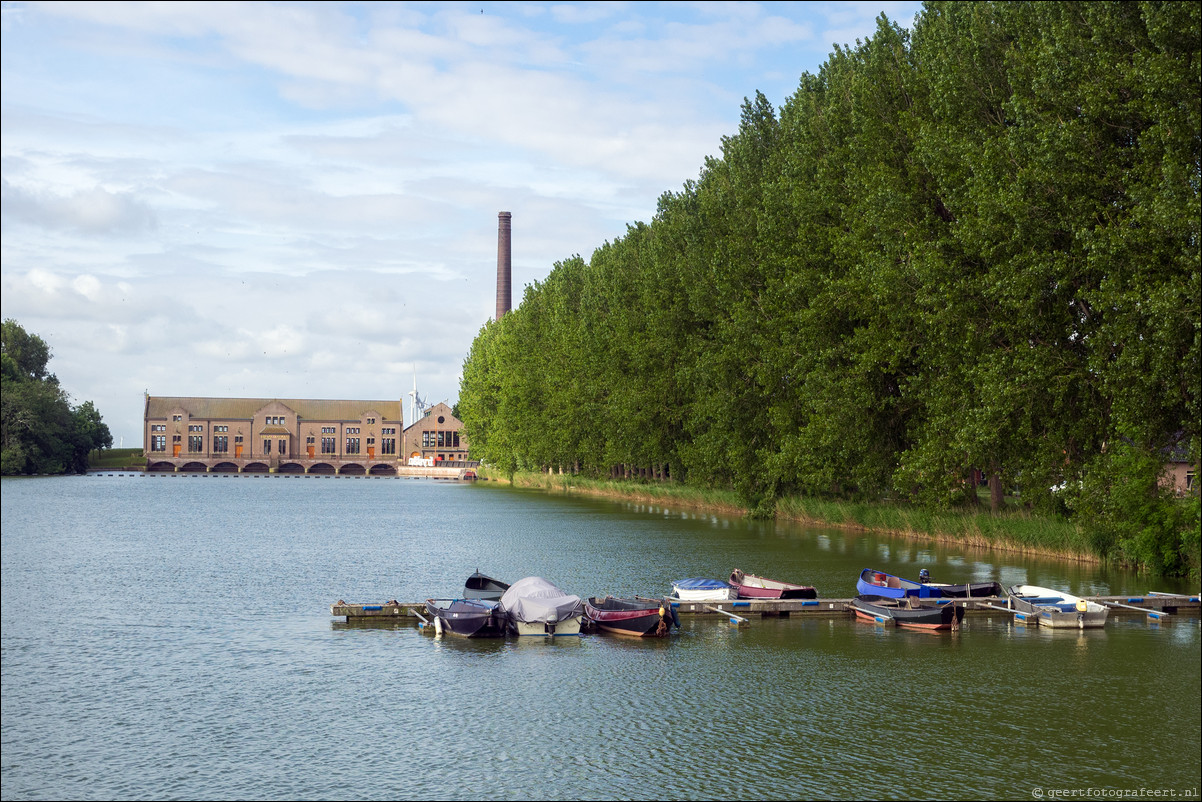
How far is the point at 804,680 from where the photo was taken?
25.0m

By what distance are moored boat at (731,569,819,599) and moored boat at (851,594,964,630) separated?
1685mm

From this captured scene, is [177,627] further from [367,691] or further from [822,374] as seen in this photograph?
[822,374]

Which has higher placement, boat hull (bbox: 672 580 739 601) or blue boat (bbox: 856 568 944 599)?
blue boat (bbox: 856 568 944 599)

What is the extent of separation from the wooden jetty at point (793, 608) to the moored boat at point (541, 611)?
2.90 metres

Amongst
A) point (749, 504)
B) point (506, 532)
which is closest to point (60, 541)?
point (506, 532)

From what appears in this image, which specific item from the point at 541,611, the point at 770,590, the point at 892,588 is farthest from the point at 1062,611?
the point at 541,611

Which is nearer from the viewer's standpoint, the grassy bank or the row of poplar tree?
the row of poplar tree

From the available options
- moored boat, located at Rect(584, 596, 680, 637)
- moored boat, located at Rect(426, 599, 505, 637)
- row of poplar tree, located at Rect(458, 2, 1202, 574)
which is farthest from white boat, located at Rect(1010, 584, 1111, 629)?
moored boat, located at Rect(426, 599, 505, 637)

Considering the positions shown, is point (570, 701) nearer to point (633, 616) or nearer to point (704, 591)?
point (633, 616)

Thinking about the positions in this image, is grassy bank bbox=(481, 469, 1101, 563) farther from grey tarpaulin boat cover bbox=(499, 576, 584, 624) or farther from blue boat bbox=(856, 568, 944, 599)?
grey tarpaulin boat cover bbox=(499, 576, 584, 624)

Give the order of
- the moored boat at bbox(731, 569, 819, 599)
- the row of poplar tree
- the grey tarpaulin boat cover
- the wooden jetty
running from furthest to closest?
the moored boat at bbox(731, 569, 819, 599) → the row of poplar tree → the wooden jetty → the grey tarpaulin boat cover

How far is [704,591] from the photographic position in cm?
3500

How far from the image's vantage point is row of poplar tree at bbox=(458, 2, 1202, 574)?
3422 cm

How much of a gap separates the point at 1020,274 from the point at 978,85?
1009 centimetres
